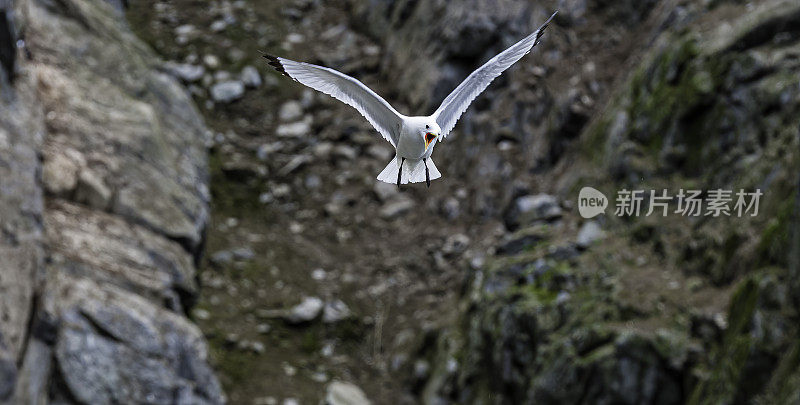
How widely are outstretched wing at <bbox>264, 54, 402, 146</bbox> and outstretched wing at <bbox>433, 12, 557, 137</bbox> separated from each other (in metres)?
0.39

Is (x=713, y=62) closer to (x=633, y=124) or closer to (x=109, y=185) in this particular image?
(x=633, y=124)

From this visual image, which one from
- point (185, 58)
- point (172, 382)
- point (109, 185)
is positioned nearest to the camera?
point (172, 382)

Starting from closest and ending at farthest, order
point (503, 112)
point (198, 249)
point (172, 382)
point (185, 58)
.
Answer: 1. point (172, 382)
2. point (198, 249)
3. point (503, 112)
4. point (185, 58)

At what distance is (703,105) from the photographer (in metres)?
13.1

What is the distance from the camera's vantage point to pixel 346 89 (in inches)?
276

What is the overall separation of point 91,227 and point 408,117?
6.93 metres

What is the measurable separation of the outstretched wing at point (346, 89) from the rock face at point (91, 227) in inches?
190

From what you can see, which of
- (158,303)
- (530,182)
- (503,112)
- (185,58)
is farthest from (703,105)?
(185,58)

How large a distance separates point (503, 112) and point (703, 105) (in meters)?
4.79

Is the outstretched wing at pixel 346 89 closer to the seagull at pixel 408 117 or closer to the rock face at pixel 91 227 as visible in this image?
the seagull at pixel 408 117

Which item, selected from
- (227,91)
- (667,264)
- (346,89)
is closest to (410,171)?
(346,89)

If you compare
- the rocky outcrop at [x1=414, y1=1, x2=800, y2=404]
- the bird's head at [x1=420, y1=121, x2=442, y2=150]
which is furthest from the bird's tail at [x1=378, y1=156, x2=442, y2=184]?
the rocky outcrop at [x1=414, y1=1, x2=800, y2=404]

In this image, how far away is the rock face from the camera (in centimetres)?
1047

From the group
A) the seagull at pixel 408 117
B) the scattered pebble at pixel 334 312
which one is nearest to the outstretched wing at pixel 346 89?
the seagull at pixel 408 117
